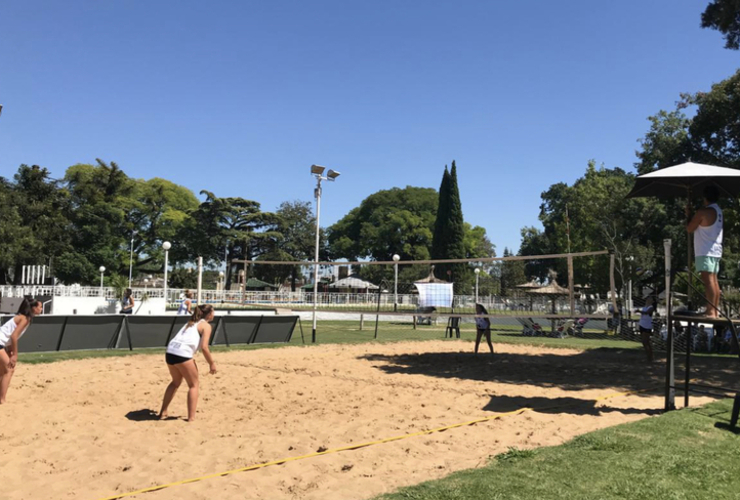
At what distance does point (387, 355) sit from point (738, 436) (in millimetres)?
9120

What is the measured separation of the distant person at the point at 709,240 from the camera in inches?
255

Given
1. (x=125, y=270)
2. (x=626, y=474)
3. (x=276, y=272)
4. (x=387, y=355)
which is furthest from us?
(x=276, y=272)

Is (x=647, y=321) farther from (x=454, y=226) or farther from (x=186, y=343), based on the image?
(x=454, y=226)

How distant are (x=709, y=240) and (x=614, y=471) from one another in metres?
3.61

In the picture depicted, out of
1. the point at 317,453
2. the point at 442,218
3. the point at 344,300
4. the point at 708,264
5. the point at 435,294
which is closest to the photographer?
the point at 317,453

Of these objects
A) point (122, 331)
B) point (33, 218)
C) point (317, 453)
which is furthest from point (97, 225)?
point (317, 453)

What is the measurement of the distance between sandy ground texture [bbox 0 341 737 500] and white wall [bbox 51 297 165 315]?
1182cm

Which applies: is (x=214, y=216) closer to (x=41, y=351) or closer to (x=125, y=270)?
(x=125, y=270)

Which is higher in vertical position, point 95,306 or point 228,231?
point 228,231

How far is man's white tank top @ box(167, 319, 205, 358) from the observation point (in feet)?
21.5

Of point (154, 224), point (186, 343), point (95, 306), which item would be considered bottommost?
point (95, 306)

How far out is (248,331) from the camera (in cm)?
1572

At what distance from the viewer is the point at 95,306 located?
79.3 ft

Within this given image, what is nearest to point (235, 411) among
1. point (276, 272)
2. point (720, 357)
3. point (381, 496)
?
point (381, 496)
